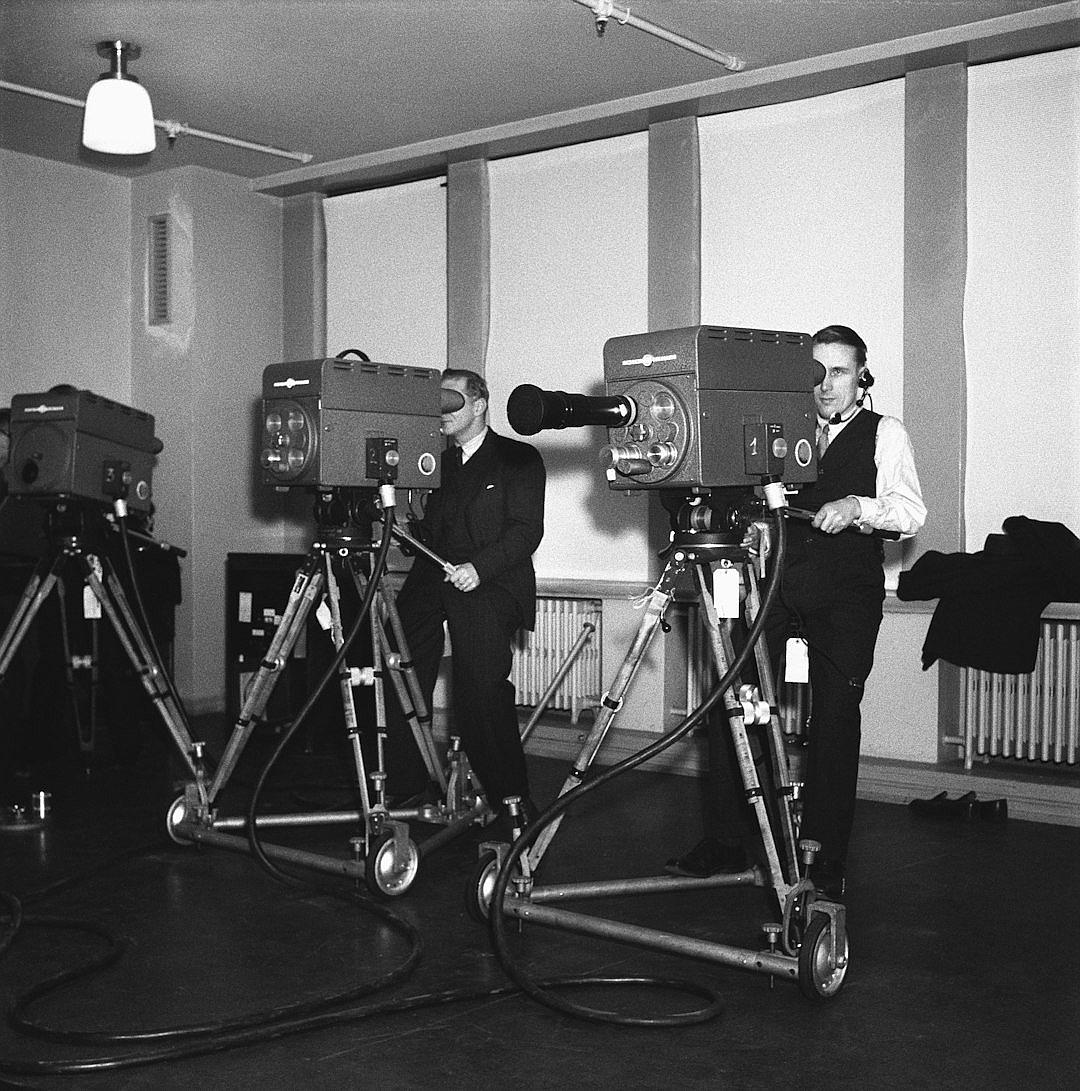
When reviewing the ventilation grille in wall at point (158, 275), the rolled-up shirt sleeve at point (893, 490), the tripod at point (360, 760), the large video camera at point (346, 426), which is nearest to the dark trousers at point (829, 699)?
the rolled-up shirt sleeve at point (893, 490)

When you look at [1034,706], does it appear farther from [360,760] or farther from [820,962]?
[360,760]

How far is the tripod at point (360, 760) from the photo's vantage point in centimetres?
384

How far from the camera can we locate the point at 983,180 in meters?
5.13

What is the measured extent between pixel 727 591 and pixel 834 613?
71cm

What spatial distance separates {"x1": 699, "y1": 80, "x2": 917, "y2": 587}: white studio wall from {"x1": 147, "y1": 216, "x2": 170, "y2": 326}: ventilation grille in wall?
9.24 ft

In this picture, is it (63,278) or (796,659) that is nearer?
(796,659)

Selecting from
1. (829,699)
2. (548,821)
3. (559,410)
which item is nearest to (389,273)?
(829,699)

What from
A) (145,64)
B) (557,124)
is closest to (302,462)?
(145,64)

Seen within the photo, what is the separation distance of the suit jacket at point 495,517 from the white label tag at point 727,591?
1279 millimetres

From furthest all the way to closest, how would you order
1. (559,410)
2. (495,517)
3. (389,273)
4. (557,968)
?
(389,273), (495,517), (557,968), (559,410)

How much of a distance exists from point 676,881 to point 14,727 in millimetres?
3183

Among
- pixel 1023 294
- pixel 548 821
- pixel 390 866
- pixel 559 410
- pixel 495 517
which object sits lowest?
pixel 390 866

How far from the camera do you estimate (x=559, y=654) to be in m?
6.28

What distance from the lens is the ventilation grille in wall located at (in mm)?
7086
